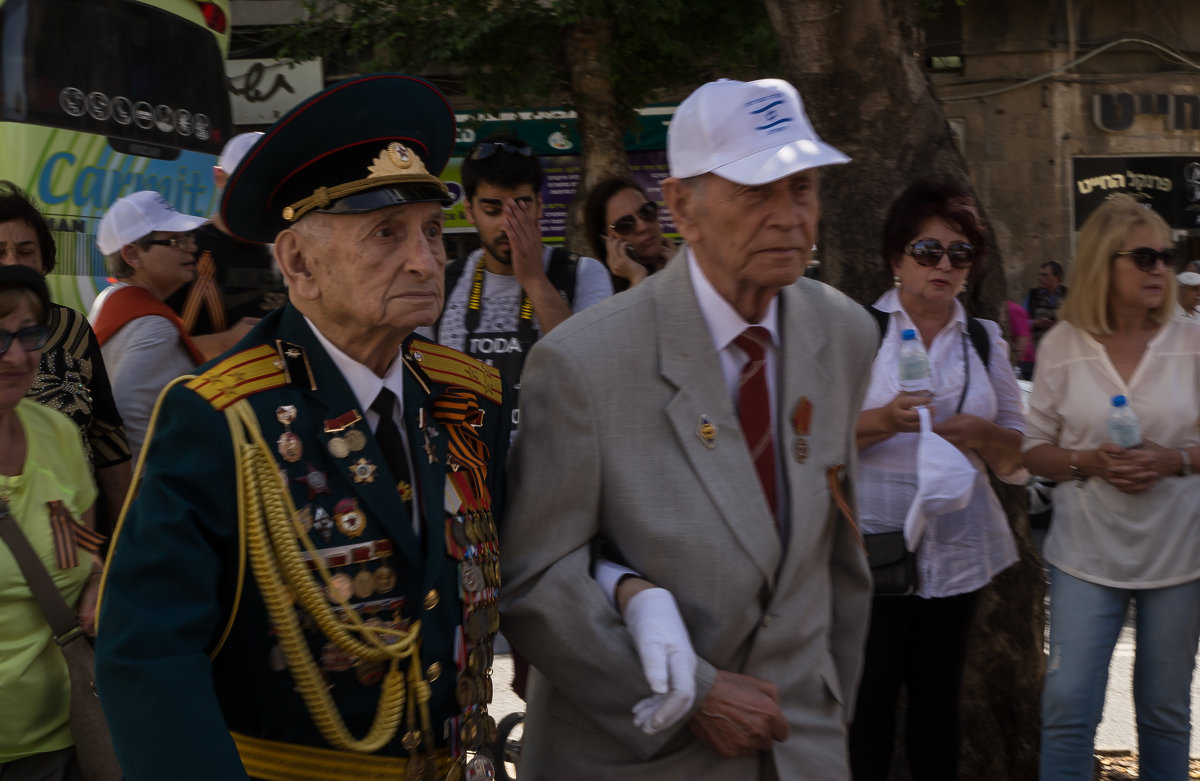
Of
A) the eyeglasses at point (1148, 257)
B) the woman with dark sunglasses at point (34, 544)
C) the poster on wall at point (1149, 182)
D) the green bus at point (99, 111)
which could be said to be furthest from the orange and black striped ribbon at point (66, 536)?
the poster on wall at point (1149, 182)

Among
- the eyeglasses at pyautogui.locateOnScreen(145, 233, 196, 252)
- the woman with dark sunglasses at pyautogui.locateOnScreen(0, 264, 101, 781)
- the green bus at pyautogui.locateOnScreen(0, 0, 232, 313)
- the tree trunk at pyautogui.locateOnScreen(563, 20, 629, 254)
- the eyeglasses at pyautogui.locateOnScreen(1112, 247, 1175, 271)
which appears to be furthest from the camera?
the tree trunk at pyautogui.locateOnScreen(563, 20, 629, 254)

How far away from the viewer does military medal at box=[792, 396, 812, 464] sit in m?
2.52

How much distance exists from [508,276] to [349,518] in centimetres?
238

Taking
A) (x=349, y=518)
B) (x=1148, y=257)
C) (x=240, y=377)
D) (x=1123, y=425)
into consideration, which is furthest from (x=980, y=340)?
(x=240, y=377)

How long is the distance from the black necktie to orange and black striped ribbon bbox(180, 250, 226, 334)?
2.79m

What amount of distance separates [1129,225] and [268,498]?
3149 millimetres

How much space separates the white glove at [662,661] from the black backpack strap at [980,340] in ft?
6.82

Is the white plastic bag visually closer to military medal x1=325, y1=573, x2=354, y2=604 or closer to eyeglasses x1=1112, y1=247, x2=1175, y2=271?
eyeglasses x1=1112, y1=247, x2=1175, y2=271

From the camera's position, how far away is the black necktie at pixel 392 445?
223 centimetres

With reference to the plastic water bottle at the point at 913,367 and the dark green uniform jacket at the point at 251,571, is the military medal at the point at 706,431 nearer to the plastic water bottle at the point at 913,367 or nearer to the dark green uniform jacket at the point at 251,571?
the dark green uniform jacket at the point at 251,571

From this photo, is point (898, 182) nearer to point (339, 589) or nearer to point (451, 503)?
point (451, 503)

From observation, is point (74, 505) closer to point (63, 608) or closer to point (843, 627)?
point (63, 608)

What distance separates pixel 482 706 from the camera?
7.73 feet

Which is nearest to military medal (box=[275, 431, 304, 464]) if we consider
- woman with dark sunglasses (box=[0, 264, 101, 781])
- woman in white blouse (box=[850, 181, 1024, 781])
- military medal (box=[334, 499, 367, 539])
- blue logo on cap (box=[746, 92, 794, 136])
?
military medal (box=[334, 499, 367, 539])
